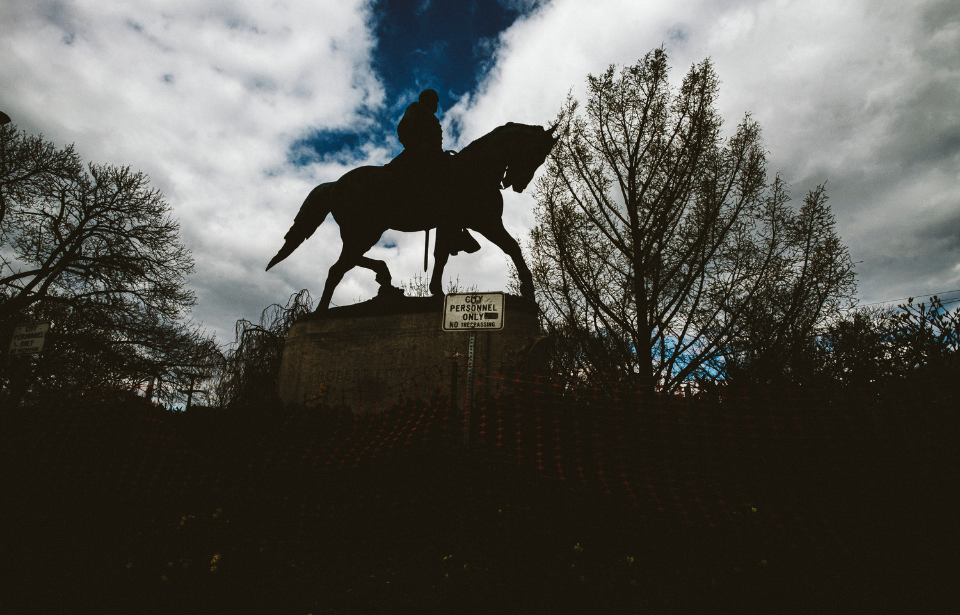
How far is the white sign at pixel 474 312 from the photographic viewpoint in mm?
4164

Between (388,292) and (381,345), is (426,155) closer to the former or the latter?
(388,292)

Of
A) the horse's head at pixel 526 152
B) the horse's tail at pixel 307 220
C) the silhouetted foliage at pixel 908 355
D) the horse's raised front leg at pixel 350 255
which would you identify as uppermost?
the horse's head at pixel 526 152

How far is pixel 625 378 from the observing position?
16.2 feet

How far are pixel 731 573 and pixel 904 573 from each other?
41.8 inches

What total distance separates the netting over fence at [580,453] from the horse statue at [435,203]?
2.06m

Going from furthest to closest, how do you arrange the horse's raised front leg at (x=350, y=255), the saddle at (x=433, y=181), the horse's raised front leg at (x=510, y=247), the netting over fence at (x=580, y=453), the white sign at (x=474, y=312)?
1. the horse's raised front leg at (x=350, y=255)
2. the saddle at (x=433, y=181)
3. the horse's raised front leg at (x=510, y=247)
4. the white sign at (x=474, y=312)
5. the netting over fence at (x=580, y=453)

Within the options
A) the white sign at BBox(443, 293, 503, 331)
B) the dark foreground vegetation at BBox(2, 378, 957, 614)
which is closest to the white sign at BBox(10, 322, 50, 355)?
the dark foreground vegetation at BBox(2, 378, 957, 614)

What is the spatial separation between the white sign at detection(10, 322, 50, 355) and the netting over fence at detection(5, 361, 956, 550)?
1.73m

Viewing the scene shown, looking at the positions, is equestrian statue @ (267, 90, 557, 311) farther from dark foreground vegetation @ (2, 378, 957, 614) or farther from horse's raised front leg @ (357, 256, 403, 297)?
dark foreground vegetation @ (2, 378, 957, 614)

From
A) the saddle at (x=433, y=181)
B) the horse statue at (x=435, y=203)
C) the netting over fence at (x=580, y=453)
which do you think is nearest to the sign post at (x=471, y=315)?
the netting over fence at (x=580, y=453)

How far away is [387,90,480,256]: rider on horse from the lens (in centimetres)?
695

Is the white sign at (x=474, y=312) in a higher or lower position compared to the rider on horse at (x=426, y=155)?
lower

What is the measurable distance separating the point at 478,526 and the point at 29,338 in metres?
6.65

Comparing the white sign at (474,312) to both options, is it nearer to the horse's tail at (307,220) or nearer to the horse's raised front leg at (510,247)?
the horse's raised front leg at (510,247)
